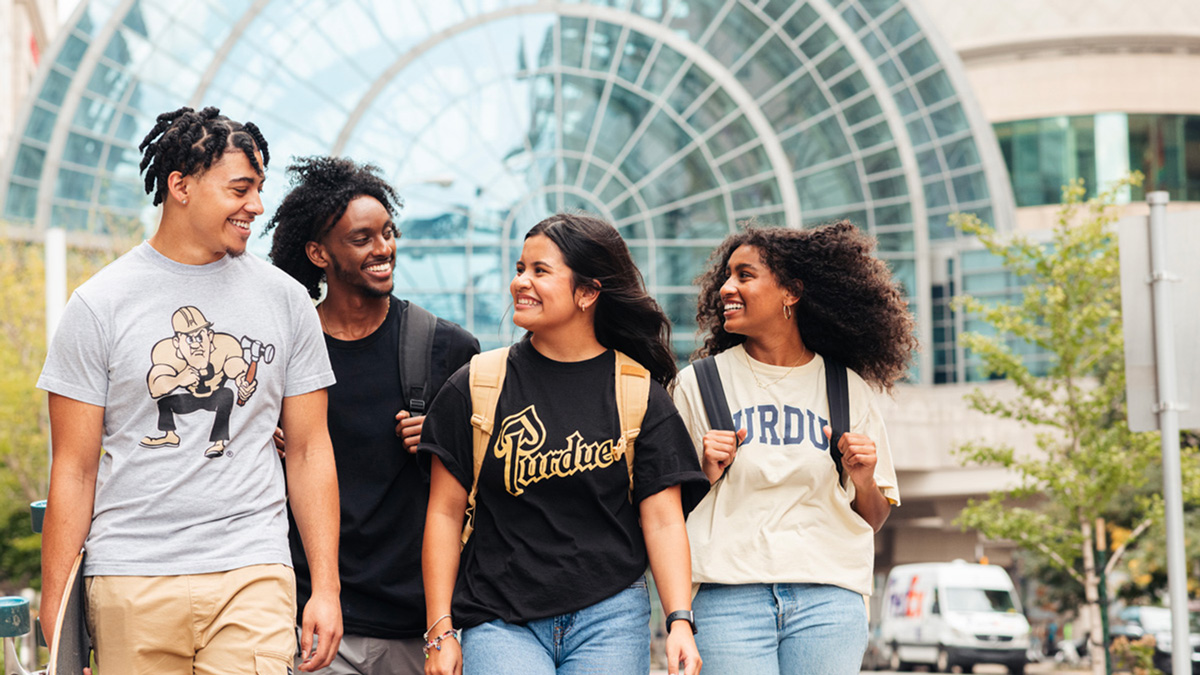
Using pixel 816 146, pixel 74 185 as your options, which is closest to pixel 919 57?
pixel 816 146

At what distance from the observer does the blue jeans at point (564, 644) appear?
12.5ft

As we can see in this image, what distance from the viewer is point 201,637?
11.6ft

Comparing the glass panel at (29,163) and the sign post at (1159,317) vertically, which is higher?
the glass panel at (29,163)

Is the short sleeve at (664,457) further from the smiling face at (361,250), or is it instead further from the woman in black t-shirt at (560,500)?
the smiling face at (361,250)

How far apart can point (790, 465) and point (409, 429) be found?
4.25ft

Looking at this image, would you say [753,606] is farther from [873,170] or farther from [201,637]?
[873,170]

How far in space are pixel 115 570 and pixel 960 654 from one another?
22935 mm

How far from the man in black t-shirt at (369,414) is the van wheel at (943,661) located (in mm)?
21832

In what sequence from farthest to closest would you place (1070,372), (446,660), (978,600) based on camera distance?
(978,600)
(1070,372)
(446,660)

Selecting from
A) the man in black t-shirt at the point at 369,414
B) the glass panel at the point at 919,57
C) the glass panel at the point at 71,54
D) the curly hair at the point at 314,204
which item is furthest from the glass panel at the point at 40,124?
the man in black t-shirt at the point at 369,414

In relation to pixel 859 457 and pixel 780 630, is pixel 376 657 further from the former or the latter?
pixel 859 457

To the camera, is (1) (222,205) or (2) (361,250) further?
(2) (361,250)

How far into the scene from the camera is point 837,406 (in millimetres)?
4625

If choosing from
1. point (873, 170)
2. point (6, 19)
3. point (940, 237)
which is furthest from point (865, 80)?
point (6, 19)
